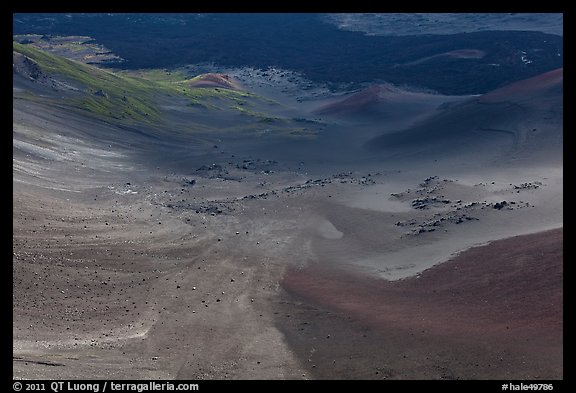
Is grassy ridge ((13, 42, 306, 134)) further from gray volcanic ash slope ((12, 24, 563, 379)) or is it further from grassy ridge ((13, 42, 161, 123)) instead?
gray volcanic ash slope ((12, 24, 563, 379))

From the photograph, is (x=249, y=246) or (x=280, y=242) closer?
(x=249, y=246)

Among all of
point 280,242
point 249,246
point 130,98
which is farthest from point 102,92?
point 280,242

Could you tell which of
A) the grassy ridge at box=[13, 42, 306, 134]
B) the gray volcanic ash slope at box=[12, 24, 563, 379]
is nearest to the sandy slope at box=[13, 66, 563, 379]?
the gray volcanic ash slope at box=[12, 24, 563, 379]

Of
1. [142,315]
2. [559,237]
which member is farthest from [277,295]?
[559,237]

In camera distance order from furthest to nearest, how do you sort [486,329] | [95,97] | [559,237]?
[95,97]
[559,237]
[486,329]

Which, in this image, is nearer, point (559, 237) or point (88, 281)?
point (88, 281)

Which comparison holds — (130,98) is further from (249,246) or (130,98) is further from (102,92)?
(249,246)

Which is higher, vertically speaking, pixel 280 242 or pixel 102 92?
pixel 102 92

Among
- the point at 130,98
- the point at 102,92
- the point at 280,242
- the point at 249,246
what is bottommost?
the point at 280,242
